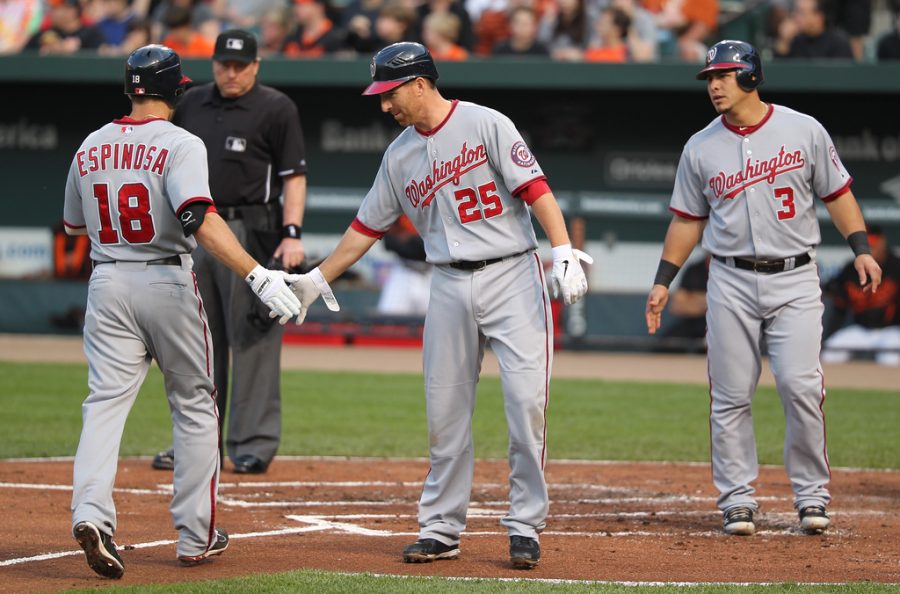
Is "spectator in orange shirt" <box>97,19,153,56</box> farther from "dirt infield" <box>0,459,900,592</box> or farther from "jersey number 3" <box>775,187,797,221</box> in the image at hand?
"jersey number 3" <box>775,187,797,221</box>

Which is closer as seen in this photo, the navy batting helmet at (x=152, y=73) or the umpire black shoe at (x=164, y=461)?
the navy batting helmet at (x=152, y=73)

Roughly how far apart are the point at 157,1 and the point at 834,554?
14.9 m

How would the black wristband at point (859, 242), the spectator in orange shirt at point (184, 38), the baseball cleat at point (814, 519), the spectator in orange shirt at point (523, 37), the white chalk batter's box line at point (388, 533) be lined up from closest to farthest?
the white chalk batter's box line at point (388, 533)
the baseball cleat at point (814, 519)
the black wristband at point (859, 242)
the spectator in orange shirt at point (184, 38)
the spectator in orange shirt at point (523, 37)

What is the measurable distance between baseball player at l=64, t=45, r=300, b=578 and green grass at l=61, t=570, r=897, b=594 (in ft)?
1.39

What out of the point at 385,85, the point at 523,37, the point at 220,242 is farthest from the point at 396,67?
the point at 523,37

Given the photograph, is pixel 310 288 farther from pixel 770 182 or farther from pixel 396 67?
pixel 770 182

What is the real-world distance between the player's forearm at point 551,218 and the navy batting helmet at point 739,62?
133 cm

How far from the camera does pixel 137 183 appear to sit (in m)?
4.97

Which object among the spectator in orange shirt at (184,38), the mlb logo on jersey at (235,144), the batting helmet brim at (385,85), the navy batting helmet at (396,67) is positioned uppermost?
the spectator in orange shirt at (184,38)

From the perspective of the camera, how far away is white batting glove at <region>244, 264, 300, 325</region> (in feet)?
16.5

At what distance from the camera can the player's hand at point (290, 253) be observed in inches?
287

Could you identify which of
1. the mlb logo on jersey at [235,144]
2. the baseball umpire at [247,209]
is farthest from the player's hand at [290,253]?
the mlb logo on jersey at [235,144]

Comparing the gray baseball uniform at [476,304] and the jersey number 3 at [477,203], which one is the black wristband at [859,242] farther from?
the jersey number 3 at [477,203]

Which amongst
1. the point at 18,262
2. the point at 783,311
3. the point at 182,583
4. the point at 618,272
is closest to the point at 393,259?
the point at 618,272
